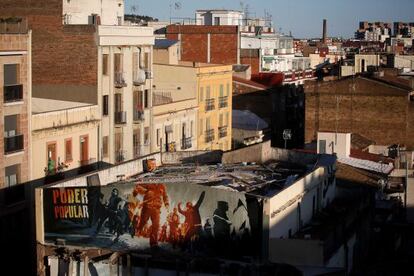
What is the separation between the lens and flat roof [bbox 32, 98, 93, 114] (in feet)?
124

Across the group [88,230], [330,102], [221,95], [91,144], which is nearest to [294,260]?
[88,230]

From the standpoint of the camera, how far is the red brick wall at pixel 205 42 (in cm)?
7650

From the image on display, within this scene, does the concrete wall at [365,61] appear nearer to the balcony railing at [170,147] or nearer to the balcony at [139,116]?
the balcony railing at [170,147]

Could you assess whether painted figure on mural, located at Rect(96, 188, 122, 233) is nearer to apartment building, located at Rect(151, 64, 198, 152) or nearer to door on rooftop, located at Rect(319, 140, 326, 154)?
apartment building, located at Rect(151, 64, 198, 152)

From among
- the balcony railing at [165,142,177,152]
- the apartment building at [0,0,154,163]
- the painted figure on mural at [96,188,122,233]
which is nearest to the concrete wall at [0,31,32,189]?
the apartment building at [0,0,154,163]

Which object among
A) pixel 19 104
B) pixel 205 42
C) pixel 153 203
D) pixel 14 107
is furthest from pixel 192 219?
pixel 205 42

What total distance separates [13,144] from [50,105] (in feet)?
16.6

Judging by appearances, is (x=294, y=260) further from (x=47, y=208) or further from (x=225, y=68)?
(x=225, y=68)

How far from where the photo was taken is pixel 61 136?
37125 mm

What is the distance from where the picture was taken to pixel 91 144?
3981cm

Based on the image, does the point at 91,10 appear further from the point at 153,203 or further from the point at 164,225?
the point at 164,225

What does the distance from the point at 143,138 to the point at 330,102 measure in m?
18.2

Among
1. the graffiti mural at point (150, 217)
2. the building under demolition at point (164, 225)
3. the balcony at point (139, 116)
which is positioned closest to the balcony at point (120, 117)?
the balcony at point (139, 116)

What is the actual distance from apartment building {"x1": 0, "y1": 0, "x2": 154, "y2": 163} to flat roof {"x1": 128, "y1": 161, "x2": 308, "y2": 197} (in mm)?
8387
